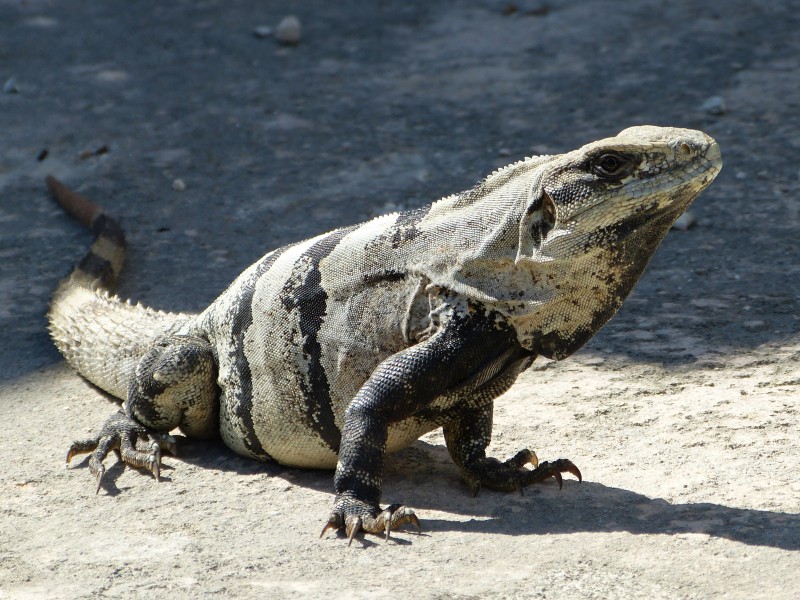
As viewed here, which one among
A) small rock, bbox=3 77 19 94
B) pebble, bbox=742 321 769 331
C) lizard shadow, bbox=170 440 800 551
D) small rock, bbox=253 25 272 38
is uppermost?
small rock, bbox=253 25 272 38

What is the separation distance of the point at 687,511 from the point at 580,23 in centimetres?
878

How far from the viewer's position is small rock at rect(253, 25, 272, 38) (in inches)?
527

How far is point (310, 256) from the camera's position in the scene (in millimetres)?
6008

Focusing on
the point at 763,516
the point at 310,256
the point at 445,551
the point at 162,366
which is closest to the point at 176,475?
the point at 162,366

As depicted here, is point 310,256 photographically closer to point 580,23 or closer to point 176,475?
point 176,475

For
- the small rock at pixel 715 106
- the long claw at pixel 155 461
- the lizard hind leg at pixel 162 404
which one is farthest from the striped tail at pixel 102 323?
the small rock at pixel 715 106

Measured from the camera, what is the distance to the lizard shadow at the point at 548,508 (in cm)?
512

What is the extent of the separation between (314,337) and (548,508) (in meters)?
1.37

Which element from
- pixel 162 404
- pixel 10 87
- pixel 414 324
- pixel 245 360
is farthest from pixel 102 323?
pixel 10 87

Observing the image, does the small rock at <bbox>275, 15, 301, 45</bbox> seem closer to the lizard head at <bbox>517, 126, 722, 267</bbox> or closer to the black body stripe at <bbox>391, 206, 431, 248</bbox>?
the black body stripe at <bbox>391, 206, 431, 248</bbox>

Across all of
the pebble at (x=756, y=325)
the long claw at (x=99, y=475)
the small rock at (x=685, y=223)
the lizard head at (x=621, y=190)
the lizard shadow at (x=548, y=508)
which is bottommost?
the long claw at (x=99, y=475)

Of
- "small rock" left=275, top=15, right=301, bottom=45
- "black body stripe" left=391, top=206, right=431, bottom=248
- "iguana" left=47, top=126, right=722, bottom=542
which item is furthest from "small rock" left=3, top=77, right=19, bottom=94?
"black body stripe" left=391, top=206, right=431, bottom=248

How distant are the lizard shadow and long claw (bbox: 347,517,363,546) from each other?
0.32 meters

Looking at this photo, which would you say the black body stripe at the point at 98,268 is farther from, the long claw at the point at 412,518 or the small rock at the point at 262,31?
the small rock at the point at 262,31
